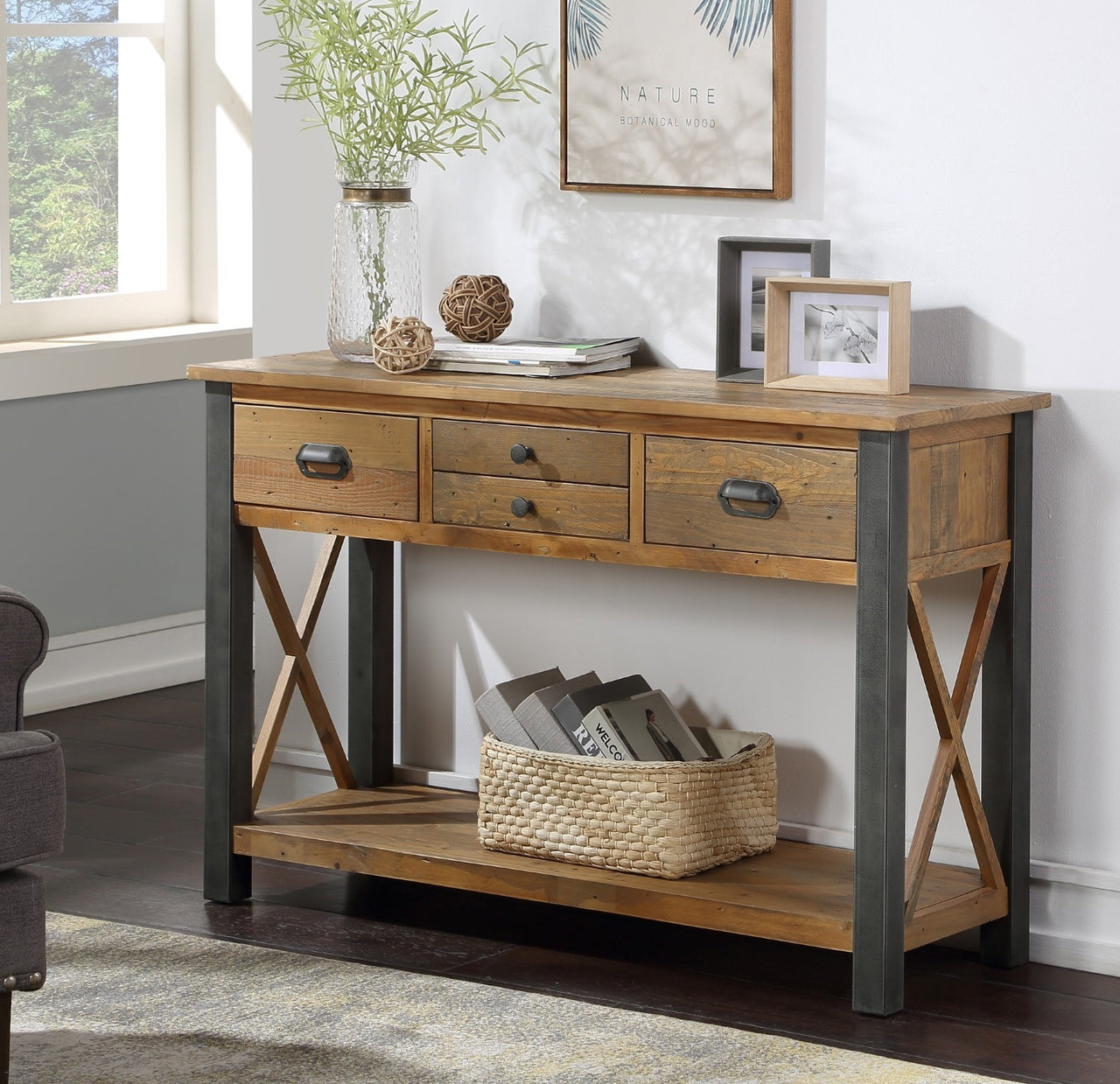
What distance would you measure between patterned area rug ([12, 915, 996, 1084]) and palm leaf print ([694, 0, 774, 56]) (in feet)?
4.70

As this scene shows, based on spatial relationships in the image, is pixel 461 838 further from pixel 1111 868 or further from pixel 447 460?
pixel 1111 868

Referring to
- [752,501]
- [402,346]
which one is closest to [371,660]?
[402,346]

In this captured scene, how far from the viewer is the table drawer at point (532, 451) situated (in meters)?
2.72

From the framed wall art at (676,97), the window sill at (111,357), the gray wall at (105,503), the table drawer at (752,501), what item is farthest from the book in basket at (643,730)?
the gray wall at (105,503)

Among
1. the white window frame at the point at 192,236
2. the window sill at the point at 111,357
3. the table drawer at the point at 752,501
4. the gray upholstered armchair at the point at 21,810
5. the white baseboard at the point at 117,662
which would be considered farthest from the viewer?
the white window frame at the point at 192,236

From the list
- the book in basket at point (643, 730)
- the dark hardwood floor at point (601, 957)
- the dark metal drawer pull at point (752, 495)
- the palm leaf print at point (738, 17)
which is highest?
the palm leaf print at point (738, 17)

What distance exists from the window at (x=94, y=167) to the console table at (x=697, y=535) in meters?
1.59

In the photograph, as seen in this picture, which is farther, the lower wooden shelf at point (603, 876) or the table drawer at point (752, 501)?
the lower wooden shelf at point (603, 876)

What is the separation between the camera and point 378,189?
3.07 m

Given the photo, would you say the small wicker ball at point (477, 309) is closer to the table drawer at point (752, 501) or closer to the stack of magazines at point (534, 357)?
the stack of magazines at point (534, 357)

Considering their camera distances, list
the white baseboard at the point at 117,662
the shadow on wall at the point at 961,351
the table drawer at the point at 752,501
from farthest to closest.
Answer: the white baseboard at the point at 117,662, the shadow on wall at the point at 961,351, the table drawer at the point at 752,501

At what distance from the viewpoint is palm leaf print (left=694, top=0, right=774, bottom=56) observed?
2.93 m

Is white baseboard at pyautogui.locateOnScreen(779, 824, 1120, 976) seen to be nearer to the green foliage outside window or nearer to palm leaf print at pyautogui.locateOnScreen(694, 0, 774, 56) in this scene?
palm leaf print at pyautogui.locateOnScreen(694, 0, 774, 56)

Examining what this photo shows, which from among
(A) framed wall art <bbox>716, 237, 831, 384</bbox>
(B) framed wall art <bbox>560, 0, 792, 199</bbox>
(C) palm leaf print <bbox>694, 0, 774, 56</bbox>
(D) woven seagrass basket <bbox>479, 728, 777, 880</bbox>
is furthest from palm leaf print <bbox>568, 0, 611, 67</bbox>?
(D) woven seagrass basket <bbox>479, 728, 777, 880</bbox>
